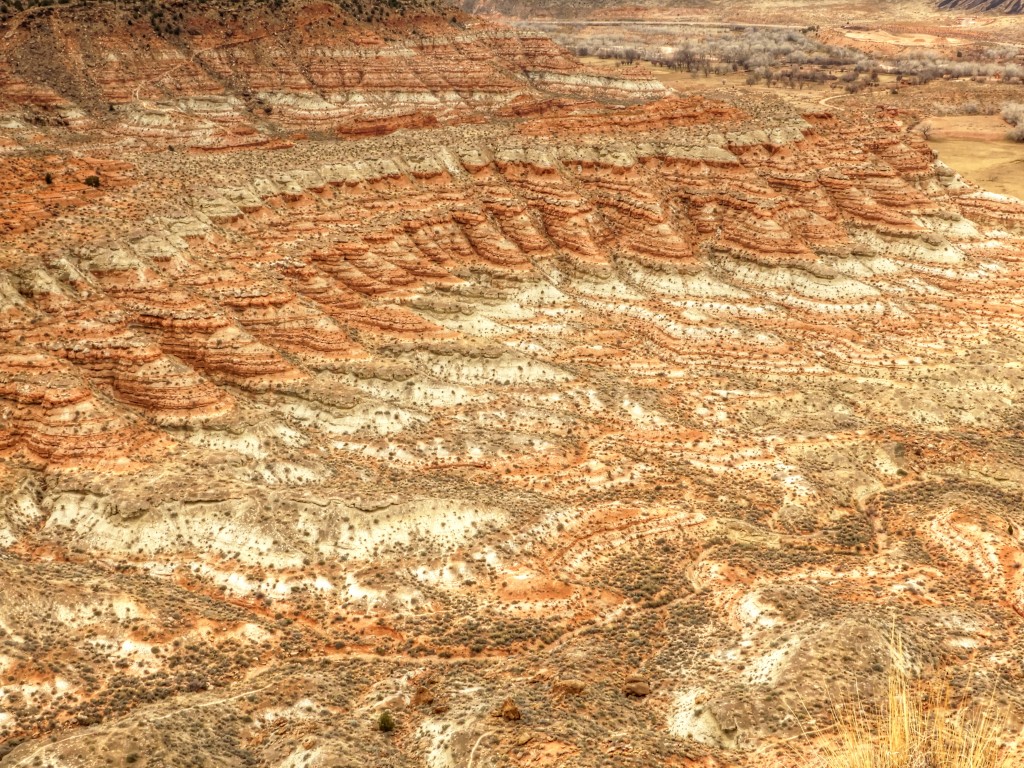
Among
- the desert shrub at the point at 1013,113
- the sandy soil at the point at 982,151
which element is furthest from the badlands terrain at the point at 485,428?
the desert shrub at the point at 1013,113

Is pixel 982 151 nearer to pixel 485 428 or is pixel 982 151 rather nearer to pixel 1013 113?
pixel 1013 113

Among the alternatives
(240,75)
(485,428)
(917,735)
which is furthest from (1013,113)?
(917,735)

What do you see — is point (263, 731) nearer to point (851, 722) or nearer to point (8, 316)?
point (851, 722)

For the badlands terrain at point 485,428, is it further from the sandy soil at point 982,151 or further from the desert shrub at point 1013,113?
the desert shrub at point 1013,113

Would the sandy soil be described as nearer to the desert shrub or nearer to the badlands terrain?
the desert shrub

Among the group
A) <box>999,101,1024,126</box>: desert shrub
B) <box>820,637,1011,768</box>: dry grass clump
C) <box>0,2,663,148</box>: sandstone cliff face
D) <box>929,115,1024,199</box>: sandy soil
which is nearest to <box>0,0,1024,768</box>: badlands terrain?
<box>0,2,663,148</box>: sandstone cliff face

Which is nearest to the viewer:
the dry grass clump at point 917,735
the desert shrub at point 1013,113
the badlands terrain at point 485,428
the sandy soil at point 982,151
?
the dry grass clump at point 917,735

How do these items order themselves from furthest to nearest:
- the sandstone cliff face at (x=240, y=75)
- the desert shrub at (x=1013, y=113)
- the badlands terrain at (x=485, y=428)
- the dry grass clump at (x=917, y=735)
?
the desert shrub at (x=1013, y=113), the sandstone cliff face at (x=240, y=75), the badlands terrain at (x=485, y=428), the dry grass clump at (x=917, y=735)
